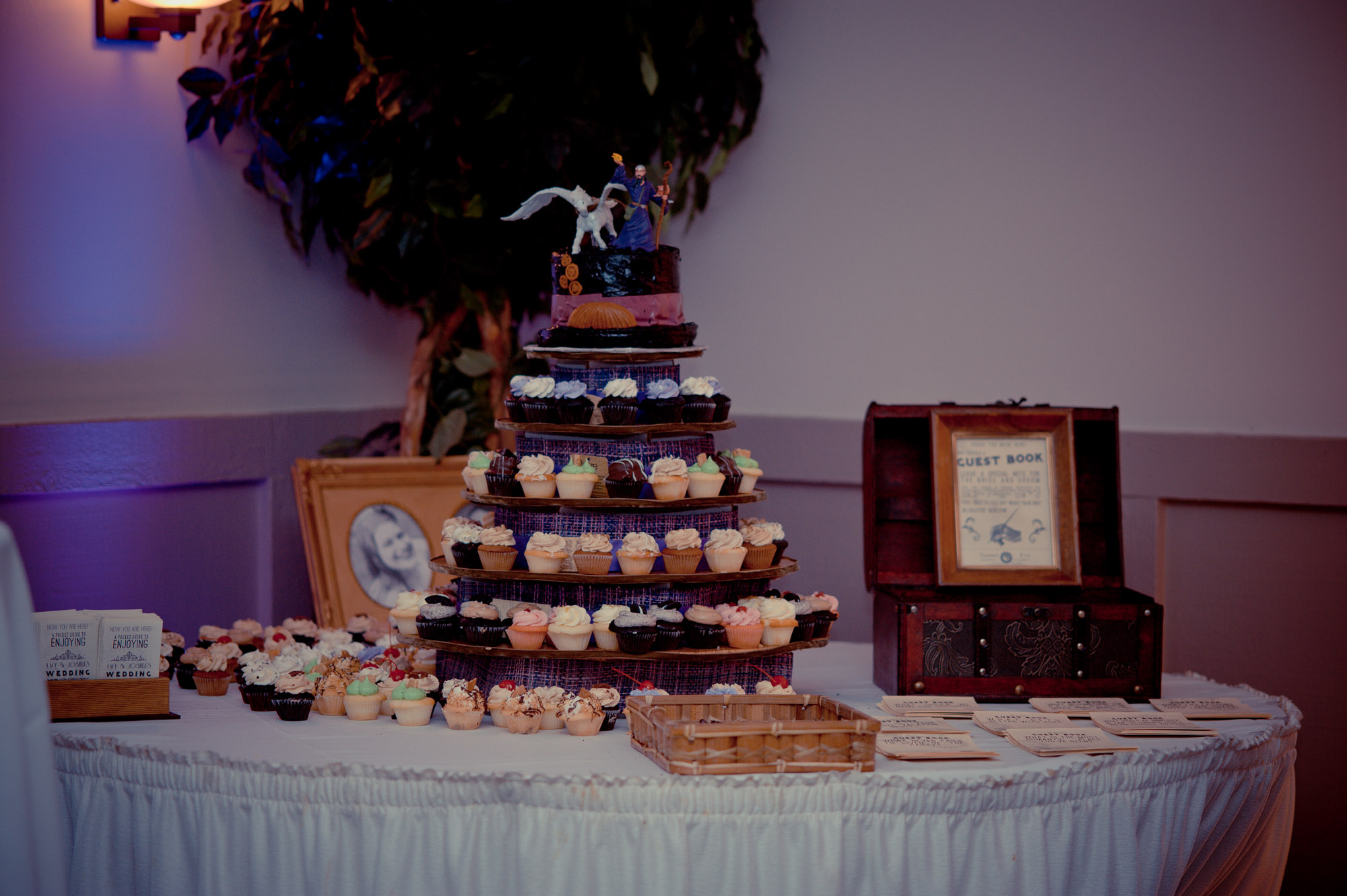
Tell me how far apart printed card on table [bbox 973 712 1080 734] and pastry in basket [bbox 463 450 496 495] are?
1089mm

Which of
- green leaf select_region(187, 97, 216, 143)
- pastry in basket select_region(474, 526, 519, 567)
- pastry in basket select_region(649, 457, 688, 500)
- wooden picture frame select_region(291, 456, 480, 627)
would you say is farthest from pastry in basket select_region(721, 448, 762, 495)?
green leaf select_region(187, 97, 216, 143)

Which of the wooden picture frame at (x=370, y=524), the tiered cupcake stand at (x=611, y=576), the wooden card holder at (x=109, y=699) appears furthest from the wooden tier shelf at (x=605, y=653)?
the wooden picture frame at (x=370, y=524)

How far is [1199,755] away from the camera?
223cm

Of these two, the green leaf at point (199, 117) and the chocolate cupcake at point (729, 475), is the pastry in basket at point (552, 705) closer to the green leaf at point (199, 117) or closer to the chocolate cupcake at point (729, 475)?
the chocolate cupcake at point (729, 475)

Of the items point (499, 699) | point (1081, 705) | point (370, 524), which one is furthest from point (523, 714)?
point (370, 524)

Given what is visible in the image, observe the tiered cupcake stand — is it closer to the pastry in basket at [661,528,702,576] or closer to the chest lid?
the pastry in basket at [661,528,702,576]

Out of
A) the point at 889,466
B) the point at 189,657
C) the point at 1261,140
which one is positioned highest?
the point at 1261,140

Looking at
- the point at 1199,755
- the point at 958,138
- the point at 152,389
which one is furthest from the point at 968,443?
the point at 152,389

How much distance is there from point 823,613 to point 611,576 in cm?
47

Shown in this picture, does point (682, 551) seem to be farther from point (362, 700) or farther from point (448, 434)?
point (448, 434)

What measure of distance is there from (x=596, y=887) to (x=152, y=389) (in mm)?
2463

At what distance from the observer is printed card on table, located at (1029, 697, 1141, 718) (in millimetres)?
2547

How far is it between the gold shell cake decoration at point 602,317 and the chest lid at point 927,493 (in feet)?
2.23

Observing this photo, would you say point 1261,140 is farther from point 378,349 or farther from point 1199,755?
point 378,349
